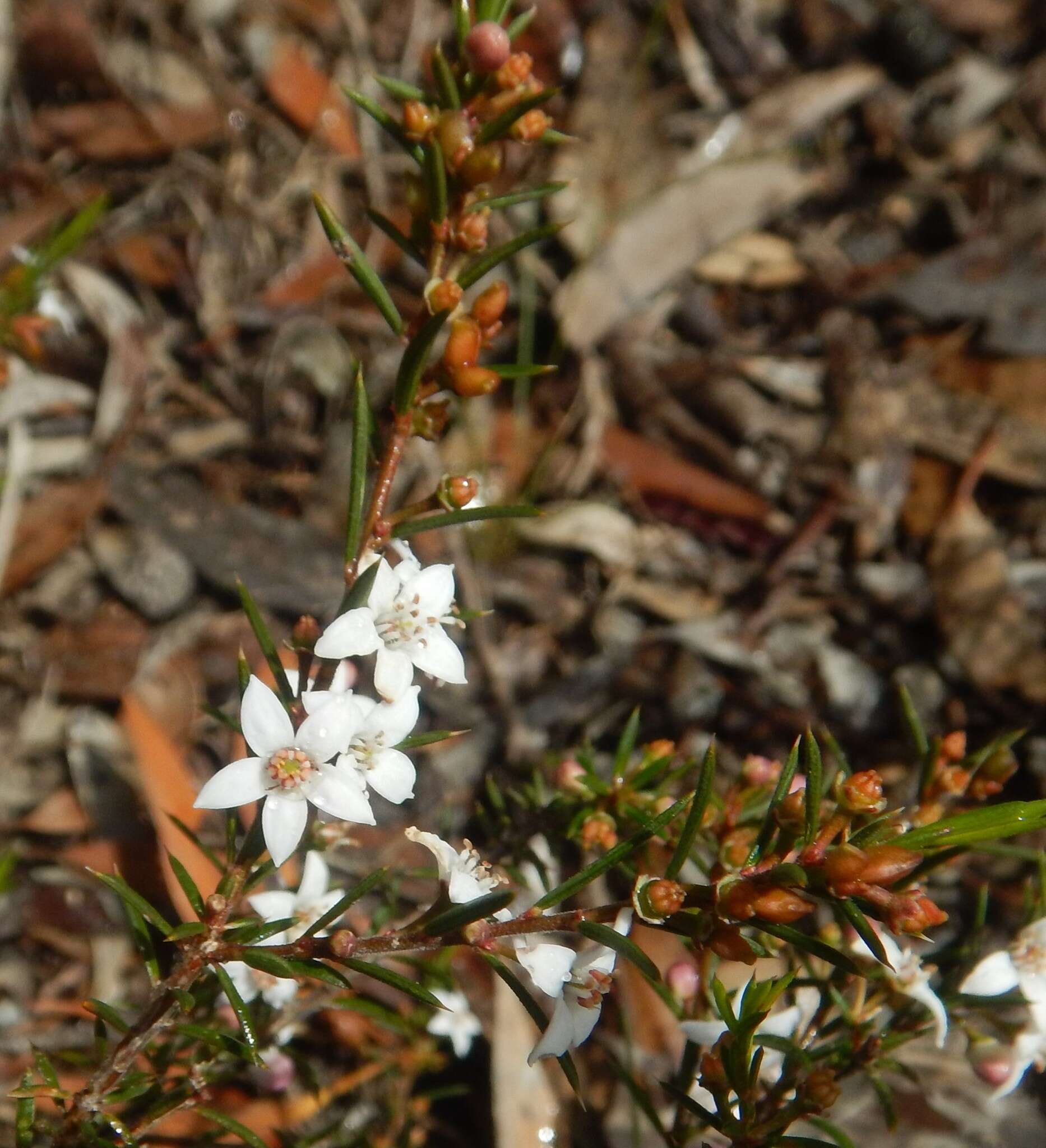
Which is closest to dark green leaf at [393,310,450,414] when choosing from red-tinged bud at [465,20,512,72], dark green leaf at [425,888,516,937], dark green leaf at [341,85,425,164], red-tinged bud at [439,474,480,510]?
red-tinged bud at [439,474,480,510]

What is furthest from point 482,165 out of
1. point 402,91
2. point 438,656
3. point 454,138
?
point 438,656

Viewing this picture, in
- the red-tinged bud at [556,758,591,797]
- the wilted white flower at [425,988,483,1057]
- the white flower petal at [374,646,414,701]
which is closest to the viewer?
the white flower petal at [374,646,414,701]

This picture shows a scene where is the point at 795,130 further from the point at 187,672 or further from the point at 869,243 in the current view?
the point at 187,672

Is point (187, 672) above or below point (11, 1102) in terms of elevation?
above

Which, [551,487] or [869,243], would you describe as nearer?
[551,487]

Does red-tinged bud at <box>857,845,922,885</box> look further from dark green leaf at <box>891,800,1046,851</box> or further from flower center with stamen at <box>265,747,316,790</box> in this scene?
flower center with stamen at <box>265,747,316,790</box>

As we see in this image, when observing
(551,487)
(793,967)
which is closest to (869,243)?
(551,487)
